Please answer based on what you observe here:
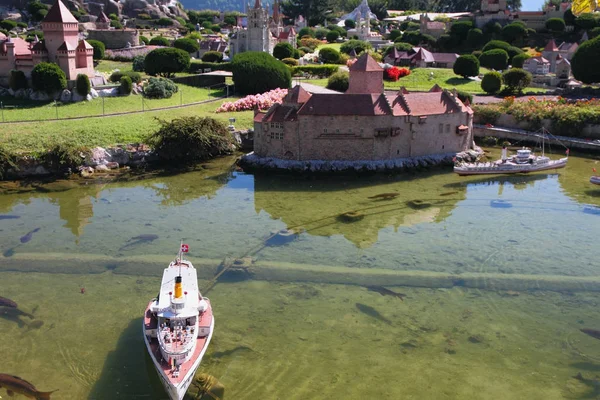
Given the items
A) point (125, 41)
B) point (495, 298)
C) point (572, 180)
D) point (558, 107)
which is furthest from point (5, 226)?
point (125, 41)

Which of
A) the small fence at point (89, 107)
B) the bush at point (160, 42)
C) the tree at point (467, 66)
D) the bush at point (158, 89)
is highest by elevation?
the bush at point (160, 42)

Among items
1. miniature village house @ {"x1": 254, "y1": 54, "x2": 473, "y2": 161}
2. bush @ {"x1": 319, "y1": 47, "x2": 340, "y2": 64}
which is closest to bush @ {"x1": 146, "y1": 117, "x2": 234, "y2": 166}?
miniature village house @ {"x1": 254, "y1": 54, "x2": 473, "y2": 161}

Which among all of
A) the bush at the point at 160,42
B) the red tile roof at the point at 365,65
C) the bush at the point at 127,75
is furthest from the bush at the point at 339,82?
the bush at the point at 160,42

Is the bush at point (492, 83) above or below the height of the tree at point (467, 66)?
below

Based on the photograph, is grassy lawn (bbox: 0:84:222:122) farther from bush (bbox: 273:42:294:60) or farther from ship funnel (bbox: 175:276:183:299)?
ship funnel (bbox: 175:276:183:299)

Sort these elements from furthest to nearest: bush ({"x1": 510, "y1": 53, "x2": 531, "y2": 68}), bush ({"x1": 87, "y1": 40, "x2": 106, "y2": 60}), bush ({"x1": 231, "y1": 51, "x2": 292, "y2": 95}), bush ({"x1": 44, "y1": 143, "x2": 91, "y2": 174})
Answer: bush ({"x1": 87, "y1": 40, "x2": 106, "y2": 60}) < bush ({"x1": 510, "y1": 53, "x2": 531, "y2": 68}) < bush ({"x1": 231, "y1": 51, "x2": 292, "y2": 95}) < bush ({"x1": 44, "y1": 143, "x2": 91, "y2": 174})

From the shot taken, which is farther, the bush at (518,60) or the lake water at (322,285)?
the bush at (518,60)

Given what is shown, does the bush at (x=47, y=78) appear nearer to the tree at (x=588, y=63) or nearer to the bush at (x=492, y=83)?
the bush at (x=492, y=83)
